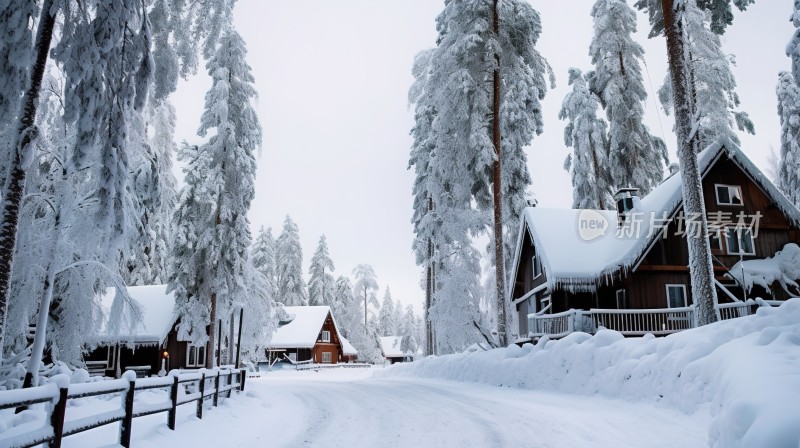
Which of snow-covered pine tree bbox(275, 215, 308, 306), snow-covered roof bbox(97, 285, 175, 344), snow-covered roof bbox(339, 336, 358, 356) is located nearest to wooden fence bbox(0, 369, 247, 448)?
snow-covered roof bbox(97, 285, 175, 344)

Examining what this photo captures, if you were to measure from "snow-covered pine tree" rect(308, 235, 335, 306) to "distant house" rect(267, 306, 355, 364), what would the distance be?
→ 942 cm

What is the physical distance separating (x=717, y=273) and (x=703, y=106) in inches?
316

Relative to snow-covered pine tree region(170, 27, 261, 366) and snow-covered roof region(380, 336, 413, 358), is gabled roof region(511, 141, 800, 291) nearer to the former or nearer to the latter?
snow-covered pine tree region(170, 27, 261, 366)

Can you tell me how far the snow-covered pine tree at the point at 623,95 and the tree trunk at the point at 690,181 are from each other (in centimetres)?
1750

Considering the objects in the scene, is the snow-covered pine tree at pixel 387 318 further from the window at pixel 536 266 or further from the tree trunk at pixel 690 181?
the tree trunk at pixel 690 181

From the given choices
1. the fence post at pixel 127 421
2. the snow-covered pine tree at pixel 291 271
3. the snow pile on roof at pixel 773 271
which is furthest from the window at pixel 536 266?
the snow-covered pine tree at pixel 291 271

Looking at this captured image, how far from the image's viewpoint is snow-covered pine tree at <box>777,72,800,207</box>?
32.5 m

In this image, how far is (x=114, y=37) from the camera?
758 cm

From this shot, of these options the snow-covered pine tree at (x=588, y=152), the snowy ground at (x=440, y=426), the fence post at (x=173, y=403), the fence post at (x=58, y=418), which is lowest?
the snowy ground at (x=440, y=426)

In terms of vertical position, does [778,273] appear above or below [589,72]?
below

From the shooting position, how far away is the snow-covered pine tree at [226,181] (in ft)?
77.7

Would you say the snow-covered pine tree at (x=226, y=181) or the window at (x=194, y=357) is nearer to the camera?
the snow-covered pine tree at (x=226, y=181)

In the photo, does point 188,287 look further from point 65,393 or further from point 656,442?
point 656,442

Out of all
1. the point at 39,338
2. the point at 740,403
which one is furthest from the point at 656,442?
the point at 39,338
